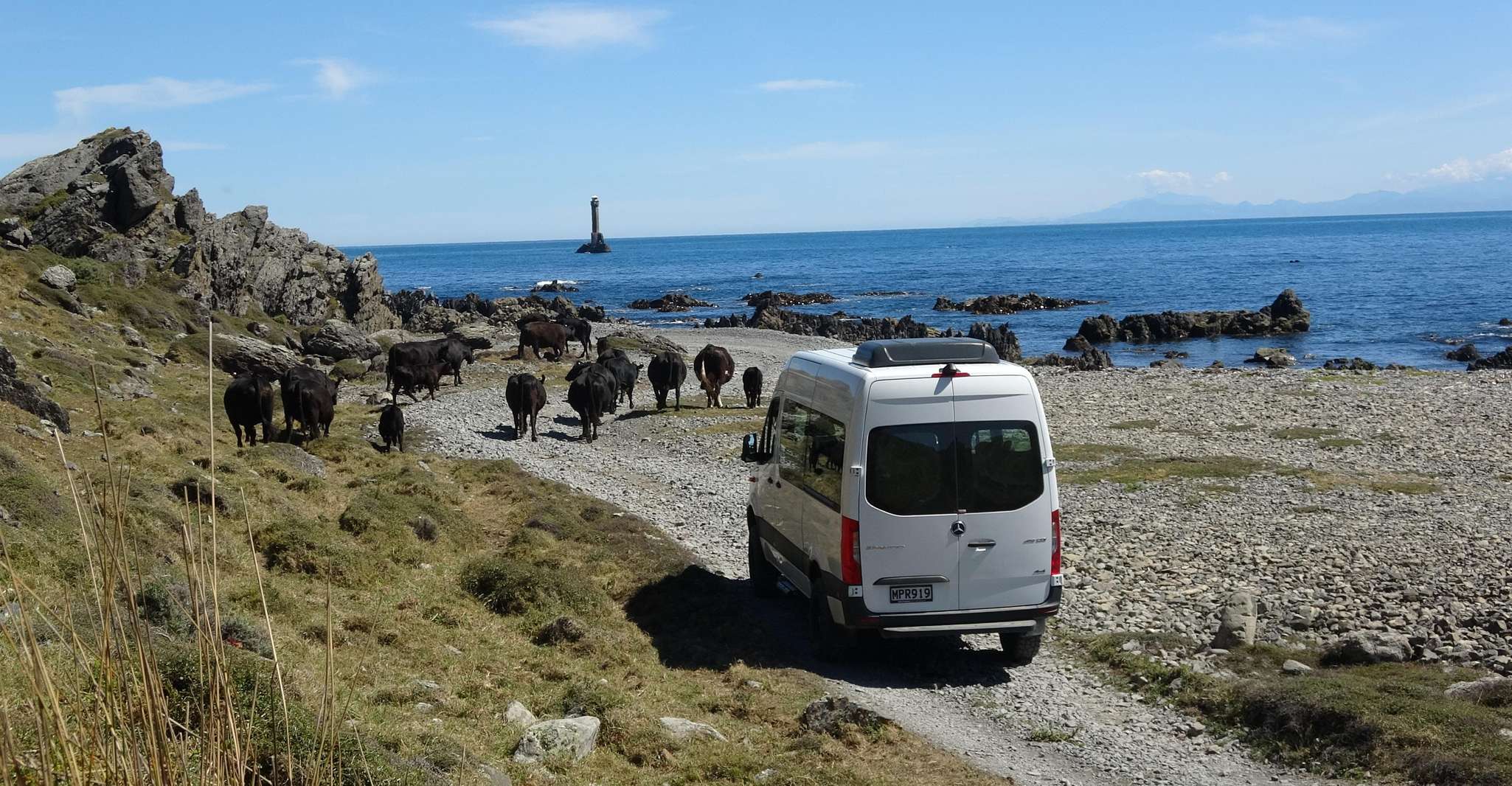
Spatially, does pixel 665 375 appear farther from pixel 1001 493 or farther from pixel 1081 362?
pixel 1081 362

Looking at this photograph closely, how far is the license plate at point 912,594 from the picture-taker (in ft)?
36.8

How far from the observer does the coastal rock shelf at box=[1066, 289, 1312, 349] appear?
69.4 metres

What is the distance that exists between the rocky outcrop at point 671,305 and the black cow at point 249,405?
78299 millimetres

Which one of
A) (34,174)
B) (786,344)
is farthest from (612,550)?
(786,344)

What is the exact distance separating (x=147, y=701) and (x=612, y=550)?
12.8m

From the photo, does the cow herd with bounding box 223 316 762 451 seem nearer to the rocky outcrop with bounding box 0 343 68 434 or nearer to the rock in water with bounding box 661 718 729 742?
the rocky outcrop with bounding box 0 343 68 434

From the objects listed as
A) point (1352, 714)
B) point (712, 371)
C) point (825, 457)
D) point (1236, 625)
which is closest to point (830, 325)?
point (712, 371)

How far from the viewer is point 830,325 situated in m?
76.6

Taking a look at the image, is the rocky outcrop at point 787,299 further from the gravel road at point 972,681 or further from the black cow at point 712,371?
the gravel road at point 972,681

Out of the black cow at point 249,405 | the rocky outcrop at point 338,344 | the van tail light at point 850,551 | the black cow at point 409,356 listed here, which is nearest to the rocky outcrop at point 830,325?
the rocky outcrop at point 338,344

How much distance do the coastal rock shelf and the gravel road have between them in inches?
1858

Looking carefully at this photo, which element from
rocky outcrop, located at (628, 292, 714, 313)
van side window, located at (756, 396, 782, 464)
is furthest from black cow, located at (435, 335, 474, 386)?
rocky outcrop, located at (628, 292, 714, 313)

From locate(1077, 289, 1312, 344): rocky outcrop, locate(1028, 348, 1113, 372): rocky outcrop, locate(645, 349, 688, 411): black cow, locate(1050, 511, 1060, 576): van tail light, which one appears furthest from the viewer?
locate(1077, 289, 1312, 344): rocky outcrop

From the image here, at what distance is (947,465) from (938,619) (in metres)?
1.52
